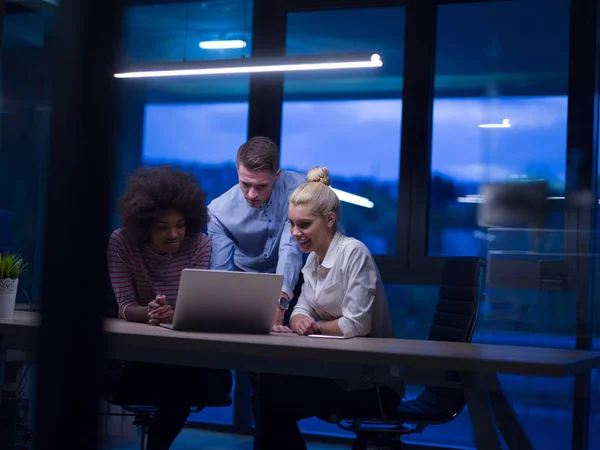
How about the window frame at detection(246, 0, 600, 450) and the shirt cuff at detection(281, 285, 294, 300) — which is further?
the window frame at detection(246, 0, 600, 450)

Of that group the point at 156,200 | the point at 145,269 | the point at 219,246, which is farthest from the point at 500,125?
the point at 145,269

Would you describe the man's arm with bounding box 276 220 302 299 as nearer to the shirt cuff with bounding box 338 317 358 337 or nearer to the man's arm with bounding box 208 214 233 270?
the man's arm with bounding box 208 214 233 270

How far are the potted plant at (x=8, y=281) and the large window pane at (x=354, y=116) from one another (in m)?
2.38

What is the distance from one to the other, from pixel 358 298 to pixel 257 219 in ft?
3.23

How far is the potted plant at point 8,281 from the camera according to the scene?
2.73 m

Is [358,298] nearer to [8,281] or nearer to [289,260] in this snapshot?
[289,260]

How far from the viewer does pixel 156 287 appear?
2.84m

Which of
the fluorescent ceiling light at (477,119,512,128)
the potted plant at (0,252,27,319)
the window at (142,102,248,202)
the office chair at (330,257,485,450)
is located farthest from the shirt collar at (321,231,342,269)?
the window at (142,102,248,202)

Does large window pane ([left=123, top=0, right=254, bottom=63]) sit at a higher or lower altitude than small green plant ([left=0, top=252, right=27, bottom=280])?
higher

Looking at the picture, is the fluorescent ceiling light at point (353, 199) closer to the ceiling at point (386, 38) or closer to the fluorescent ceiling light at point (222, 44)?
the ceiling at point (386, 38)

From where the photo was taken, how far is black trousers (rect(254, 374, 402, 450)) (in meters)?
2.57

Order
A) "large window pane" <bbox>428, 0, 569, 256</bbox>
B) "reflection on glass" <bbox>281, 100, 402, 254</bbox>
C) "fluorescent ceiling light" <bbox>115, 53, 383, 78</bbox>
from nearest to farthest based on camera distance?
"fluorescent ceiling light" <bbox>115, 53, 383, 78</bbox>
"large window pane" <bbox>428, 0, 569, 256</bbox>
"reflection on glass" <bbox>281, 100, 402, 254</bbox>

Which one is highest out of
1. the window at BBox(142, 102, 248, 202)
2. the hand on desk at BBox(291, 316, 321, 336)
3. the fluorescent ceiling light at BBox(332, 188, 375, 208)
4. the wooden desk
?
the window at BBox(142, 102, 248, 202)

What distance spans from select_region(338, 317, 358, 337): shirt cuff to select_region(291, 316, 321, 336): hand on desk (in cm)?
8
